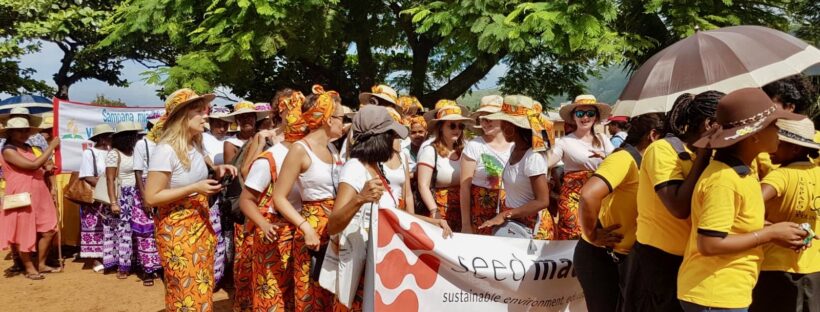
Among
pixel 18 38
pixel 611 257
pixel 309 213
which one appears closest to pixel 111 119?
pixel 309 213

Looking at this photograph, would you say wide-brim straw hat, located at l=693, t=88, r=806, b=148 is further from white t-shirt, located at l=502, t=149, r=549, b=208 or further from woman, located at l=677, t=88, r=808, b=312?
white t-shirt, located at l=502, t=149, r=549, b=208

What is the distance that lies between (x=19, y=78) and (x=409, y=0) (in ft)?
52.4

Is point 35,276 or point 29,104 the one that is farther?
point 29,104

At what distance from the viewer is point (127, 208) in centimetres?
727

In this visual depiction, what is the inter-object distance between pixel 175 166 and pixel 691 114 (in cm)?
299

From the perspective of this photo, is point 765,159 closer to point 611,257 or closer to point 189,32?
point 611,257

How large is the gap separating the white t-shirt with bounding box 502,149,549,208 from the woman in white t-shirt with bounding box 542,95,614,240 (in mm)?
779

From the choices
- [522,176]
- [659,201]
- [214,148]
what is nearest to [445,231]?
[522,176]

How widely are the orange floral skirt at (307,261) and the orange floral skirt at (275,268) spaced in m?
0.12

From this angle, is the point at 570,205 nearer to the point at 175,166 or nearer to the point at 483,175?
the point at 483,175

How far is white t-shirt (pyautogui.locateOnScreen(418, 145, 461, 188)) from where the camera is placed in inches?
208

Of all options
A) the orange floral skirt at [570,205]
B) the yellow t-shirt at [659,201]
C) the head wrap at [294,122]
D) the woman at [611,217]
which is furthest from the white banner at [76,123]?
the yellow t-shirt at [659,201]

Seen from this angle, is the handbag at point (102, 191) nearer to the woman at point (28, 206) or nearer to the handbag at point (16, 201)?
the woman at point (28, 206)

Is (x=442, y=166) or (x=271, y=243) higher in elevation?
(x=442, y=166)
